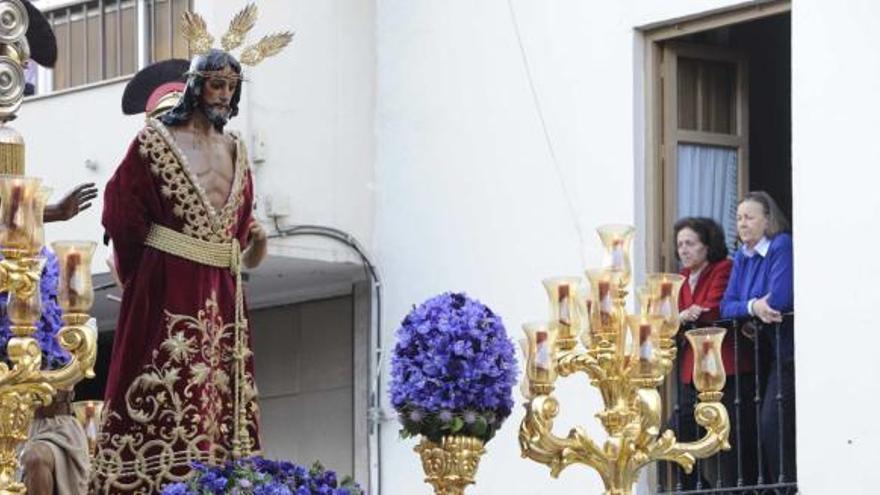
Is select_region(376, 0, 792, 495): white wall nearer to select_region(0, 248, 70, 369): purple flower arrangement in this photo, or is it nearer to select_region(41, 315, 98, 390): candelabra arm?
select_region(0, 248, 70, 369): purple flower arrangement

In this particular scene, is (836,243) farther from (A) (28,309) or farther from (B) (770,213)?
(A) (28,309)

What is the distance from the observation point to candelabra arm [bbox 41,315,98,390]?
31.1ft

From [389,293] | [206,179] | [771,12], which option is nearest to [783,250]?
[771,12]

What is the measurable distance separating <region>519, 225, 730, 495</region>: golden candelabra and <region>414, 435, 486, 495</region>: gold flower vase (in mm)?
300

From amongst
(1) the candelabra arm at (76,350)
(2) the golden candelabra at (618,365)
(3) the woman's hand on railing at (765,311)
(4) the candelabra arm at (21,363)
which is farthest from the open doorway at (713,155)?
(4) the candelabra arm at (21,363)

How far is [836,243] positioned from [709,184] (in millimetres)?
1633

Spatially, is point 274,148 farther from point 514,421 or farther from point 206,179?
point 206,179

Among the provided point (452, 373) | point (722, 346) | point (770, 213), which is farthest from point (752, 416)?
point (452, 373)

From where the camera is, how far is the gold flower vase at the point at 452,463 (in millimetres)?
10938

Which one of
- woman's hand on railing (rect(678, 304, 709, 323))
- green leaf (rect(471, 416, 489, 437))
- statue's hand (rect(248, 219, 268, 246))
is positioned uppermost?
statue's hand (rect(248, 219, 268, 246))

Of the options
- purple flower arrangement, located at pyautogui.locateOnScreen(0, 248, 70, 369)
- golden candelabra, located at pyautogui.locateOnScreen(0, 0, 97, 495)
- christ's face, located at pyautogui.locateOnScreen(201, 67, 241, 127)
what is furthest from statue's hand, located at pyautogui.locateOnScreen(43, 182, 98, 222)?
golden candelabra, located at pyautogui.locateOnScreen(0, 0, 97, 495)

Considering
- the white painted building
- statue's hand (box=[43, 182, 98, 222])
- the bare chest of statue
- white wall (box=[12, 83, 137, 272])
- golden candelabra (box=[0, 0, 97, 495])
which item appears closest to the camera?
golden candelabra (box=[0, 0, 97, 495])

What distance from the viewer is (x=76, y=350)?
948 cm

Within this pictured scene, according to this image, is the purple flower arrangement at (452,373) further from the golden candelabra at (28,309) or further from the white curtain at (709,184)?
the white curtain at (709,184)
